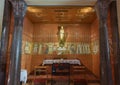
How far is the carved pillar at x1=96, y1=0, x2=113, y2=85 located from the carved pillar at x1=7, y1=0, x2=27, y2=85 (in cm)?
191

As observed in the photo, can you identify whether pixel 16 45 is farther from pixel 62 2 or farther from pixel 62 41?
pixel 62 41

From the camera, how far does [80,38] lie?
7742 mm

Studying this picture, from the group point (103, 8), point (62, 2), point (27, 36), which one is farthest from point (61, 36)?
point (103, 8)

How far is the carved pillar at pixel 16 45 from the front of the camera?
3323 millimetres

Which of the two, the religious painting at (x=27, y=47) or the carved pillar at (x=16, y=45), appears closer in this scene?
the carved pillar at (x=16, y=45)

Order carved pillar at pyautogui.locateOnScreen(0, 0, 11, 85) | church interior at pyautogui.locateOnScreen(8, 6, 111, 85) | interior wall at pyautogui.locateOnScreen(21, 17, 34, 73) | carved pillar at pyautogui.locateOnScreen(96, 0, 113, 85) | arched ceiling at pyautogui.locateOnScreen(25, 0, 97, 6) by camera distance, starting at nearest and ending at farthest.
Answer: carved pillar at pyautogui.locateOnScreen(96, 0, 113, 85) < carved pillar at pyautogui.locateOnScreen(0, 0, 11, 85) < arched ceiling at pyautogui.locateOnScreen(25, 0, 97, 6) < interior wall at pyautogui.locateOnScreen(21, 17, 34, 73) < church interior at pyautogui.locateOnScreen(8, 6, 111, 85)

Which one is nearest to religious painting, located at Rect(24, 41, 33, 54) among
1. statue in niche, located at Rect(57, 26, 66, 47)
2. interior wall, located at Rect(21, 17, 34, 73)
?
interior wall, located at Rect(21, 17, 34, 73)

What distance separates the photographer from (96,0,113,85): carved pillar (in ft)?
10.9

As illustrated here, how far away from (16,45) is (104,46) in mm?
2078

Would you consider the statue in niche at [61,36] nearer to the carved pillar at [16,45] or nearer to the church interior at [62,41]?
the church interior at [62,41]

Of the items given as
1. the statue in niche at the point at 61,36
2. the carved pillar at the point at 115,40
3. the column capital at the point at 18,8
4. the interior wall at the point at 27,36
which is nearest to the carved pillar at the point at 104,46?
the carved pillar at the point at 115,40

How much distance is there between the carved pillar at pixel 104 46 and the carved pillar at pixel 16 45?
1.91 m

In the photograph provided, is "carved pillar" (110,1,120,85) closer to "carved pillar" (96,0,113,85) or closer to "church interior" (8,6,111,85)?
"carved pillar" (96,0,113,85)

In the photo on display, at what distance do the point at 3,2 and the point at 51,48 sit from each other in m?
4.18
